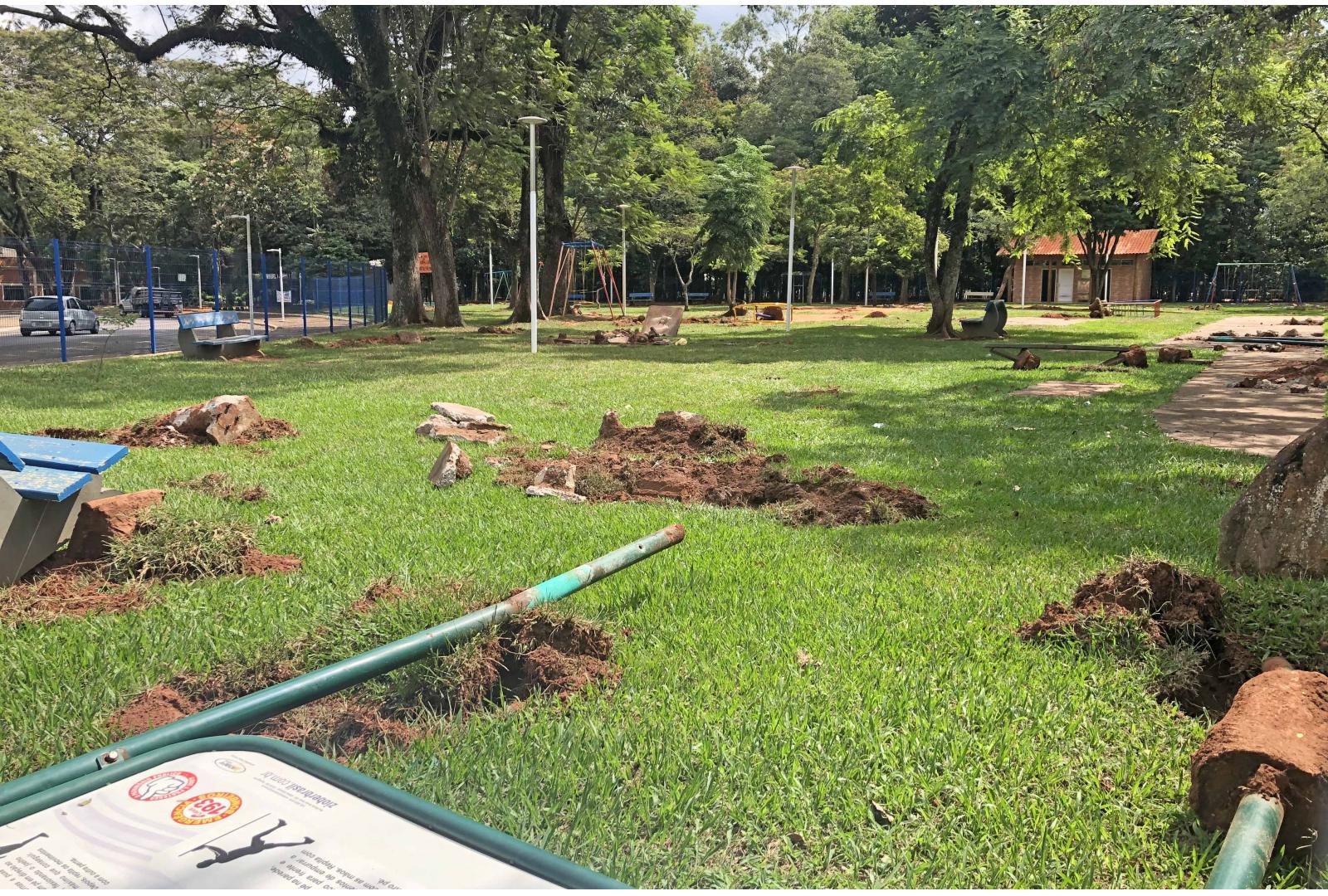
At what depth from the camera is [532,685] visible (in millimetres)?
3080

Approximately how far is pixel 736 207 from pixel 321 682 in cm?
3735

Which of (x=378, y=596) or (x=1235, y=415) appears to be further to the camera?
(x=1235, y=415)

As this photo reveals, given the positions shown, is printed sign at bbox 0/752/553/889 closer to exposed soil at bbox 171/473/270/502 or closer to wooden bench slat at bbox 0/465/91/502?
wooden bench slat at bbox 0/465/91/502

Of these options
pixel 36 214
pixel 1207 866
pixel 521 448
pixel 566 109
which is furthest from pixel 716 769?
pixel 36 214

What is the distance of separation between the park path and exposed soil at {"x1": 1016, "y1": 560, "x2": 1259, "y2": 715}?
3116mm

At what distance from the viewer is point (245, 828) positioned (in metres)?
1.38

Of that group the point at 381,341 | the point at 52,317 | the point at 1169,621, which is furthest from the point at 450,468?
the point at 52,317

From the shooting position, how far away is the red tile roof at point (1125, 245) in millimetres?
47969

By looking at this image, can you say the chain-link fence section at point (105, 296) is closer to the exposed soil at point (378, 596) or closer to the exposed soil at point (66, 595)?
the exposed soil at point (66, 595)

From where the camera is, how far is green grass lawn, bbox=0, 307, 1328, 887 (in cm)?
226

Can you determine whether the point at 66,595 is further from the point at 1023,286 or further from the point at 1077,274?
the point at 1077,274

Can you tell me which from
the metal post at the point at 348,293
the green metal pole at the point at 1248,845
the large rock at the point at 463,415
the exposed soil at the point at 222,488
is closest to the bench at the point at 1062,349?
the large rock at the point at 463,415

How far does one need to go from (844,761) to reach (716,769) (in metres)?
0.36

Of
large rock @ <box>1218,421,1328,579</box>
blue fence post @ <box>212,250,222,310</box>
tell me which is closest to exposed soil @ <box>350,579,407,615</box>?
large rock @ <box>1218,421,1328,579</box>
